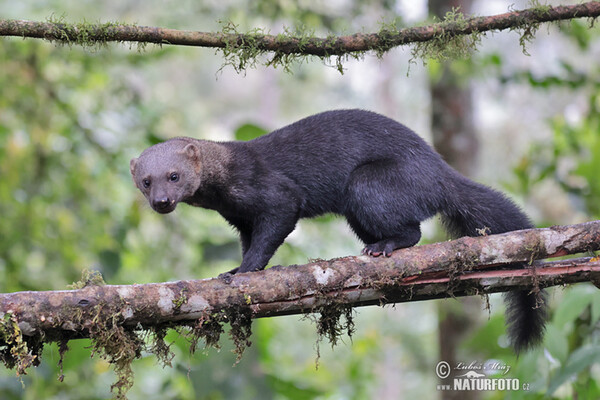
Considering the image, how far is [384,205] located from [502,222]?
3.01ft

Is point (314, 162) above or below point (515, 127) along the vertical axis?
below

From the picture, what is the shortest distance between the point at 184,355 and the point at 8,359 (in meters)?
2.53

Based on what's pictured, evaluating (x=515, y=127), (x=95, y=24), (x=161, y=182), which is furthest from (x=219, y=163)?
(x=515, y=127)

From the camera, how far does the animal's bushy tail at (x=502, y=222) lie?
14.7 ft

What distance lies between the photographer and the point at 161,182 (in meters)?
4.53

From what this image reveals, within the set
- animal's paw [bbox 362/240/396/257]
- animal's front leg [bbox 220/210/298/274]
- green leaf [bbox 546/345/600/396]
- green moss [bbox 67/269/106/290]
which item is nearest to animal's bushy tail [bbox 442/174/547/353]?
green leaf [bbox 546/345/600/396]

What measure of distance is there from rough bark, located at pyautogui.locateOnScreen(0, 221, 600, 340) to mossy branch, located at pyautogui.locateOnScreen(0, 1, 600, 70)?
1.22m

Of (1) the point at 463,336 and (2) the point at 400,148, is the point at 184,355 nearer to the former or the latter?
(2) the point at 400,148

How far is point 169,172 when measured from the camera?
4527 mm

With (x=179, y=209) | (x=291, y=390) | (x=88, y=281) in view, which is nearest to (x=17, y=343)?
(x=88, y=281)

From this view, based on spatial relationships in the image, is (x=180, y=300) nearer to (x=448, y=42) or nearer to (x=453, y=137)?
(x=448, y=42)

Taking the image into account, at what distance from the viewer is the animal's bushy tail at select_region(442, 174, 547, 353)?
4484 mm

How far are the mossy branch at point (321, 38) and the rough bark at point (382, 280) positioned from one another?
122 centimetres

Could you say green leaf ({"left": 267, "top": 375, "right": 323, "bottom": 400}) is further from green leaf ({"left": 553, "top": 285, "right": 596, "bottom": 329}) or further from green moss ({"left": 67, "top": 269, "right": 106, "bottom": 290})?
green moss ({"left": 67, "top": 269, "right": 106, "bottom": 290})
